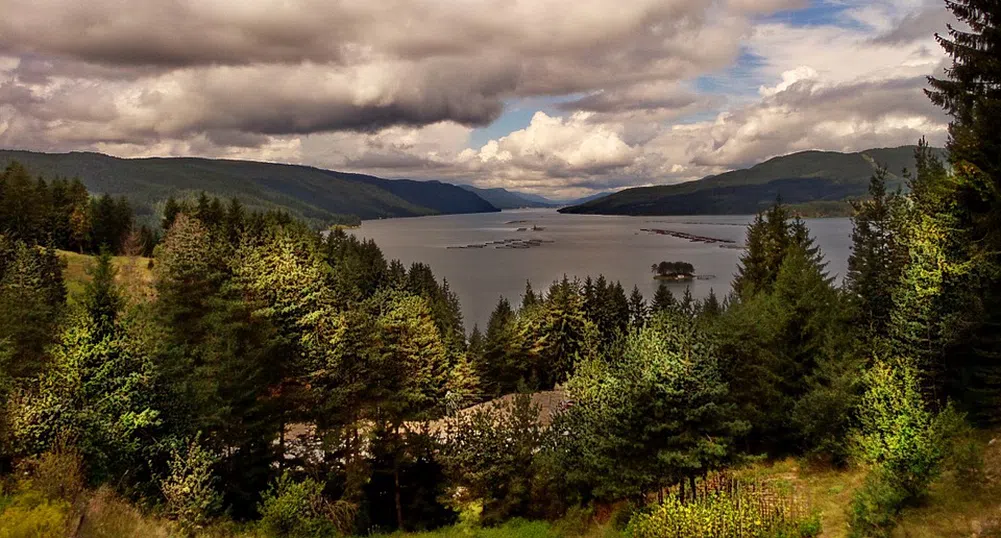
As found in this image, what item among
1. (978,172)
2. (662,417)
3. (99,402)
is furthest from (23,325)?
(978,172)

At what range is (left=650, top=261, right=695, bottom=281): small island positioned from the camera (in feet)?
425

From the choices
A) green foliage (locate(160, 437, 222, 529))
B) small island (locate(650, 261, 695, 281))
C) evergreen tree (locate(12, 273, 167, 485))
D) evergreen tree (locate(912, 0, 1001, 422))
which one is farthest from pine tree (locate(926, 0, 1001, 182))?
small island (locate(650, 261, 695, 281))

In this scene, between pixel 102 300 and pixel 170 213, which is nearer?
pixel 102 300

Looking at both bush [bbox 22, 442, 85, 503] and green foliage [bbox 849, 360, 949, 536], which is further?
bush [bbox 22, 442, 85, 503]

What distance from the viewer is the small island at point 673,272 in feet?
425

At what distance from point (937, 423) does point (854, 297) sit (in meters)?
16.0

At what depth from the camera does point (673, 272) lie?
5217 inches

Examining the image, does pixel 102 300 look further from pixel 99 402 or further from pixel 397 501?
pixel 397 501

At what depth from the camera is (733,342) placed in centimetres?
2647

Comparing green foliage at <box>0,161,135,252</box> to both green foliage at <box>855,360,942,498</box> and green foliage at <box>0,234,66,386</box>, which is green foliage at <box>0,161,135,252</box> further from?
green foliage at <box>855,360,942,498</box>

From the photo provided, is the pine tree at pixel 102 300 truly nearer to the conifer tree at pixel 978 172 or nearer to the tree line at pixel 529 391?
the tree line at pixel 529 391

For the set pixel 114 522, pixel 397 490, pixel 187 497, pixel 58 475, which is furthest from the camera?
pixel 397 490

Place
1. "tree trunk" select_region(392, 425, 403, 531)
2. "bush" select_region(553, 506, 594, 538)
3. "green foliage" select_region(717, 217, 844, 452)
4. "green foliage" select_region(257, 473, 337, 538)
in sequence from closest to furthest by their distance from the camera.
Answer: "green foliage" select_region(257, 473, 337, 538) → "bush" select_region(553, 506, 594, 538) → "green foliage" select_region(717, 217, 844, 452) → "tree trunk" select_region(392, 425, 403, 531)

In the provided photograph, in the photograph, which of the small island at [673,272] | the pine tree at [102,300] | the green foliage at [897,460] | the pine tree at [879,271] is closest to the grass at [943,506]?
the green foliage at [897,460]
